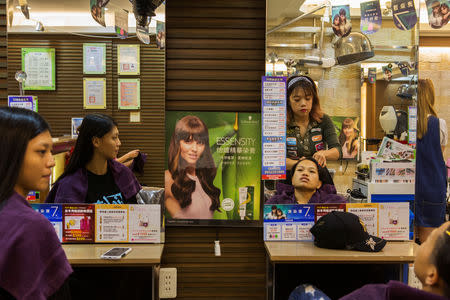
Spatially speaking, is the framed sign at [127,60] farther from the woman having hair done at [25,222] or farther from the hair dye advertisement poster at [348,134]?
the hair dye advertisement poster at [348,134]

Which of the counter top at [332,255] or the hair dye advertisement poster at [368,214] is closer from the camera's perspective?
the counter top at [332,255]

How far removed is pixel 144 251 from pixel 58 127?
1.04 metres

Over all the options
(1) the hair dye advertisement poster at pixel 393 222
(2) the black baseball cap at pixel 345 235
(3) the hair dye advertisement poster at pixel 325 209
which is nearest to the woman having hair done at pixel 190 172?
(3) the hair dye advertisement poster at pixel 325 209

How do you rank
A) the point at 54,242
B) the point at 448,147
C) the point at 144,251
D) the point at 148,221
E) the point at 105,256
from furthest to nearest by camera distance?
the point at 448,147, the point at 148,221, the point at 144,251, the point at 105,256, the point at 54,242

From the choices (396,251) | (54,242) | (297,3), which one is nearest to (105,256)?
(54,242)

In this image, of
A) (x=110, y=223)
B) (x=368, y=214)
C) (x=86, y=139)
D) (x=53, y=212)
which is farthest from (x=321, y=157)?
(x=53, y=212)

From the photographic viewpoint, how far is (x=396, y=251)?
2.61 metres

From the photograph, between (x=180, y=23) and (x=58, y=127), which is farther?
(x=180, y=23)

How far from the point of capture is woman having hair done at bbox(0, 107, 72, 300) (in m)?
1.49

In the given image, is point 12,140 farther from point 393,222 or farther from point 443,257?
point 393,222

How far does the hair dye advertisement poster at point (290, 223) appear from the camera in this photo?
2859 mm

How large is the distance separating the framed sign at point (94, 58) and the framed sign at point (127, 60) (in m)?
0.11

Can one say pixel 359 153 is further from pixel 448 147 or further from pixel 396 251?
pixel 448 147

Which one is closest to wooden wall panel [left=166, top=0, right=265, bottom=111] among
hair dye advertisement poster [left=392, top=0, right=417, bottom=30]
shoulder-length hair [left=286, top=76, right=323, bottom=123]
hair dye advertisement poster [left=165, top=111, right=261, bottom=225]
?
hair dye advertisement poster [left=165, top=111, right=261, bottom=225]
